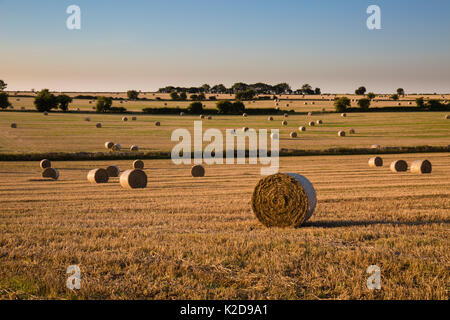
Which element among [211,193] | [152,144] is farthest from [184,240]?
[152,144]

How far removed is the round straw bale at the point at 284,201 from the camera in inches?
472

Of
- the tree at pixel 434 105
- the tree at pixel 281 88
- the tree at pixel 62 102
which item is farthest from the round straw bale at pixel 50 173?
the tree at pixel 281 88

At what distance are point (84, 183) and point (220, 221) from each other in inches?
553

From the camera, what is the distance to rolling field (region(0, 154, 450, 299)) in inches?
267

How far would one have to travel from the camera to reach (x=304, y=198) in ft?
39.5

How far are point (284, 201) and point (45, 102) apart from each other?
278 feet

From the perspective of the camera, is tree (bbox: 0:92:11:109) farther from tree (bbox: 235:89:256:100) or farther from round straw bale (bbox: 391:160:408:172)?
round straw bale (bbox: 391:160:408:172)

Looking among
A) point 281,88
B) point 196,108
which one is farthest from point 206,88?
point 196,108

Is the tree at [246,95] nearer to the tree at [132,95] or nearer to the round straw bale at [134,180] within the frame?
the tree at [132,95]

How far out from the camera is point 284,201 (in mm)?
12211

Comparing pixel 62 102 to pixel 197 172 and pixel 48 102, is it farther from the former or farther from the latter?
pixel 197 172

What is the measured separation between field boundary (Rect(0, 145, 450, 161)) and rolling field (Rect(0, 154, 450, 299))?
56.3 feet

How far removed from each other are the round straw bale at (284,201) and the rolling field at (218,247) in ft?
1.33

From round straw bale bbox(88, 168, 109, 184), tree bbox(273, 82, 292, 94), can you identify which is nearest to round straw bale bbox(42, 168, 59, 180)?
round straw bale bbox(88, 168, 109, 184)
